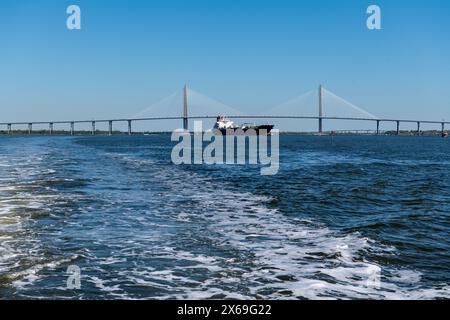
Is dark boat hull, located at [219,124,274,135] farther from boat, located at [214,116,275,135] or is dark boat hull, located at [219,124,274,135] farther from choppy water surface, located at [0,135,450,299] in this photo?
choppy water surface, located at [0,135,450,299]

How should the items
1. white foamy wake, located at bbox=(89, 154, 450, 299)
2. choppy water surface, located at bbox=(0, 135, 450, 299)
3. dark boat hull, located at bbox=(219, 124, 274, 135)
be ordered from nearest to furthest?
white foamy wake, located at bbox=(89, 154, 450, 299), choppy water surface, located at bbox=(0, 135, 450, 299), dark boat hull, located at bbox=(219, 124, 274, 135)

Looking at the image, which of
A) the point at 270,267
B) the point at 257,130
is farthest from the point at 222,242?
the point at 257,130

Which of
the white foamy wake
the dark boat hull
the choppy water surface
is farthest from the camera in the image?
the dark boat hull

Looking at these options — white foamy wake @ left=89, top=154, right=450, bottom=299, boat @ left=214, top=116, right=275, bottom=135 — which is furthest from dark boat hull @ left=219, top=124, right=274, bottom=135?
white foamy wake @ left=89, top=154, right=450, bottom=299

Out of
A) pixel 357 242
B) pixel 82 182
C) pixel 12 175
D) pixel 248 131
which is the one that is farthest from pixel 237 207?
pixel 248 131

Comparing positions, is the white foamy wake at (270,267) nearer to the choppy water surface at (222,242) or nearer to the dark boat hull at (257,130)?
the choppy water surface at (222,242)

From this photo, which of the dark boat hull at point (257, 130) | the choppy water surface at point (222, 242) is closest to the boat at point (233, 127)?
the dark boat hull at point (257, 130)

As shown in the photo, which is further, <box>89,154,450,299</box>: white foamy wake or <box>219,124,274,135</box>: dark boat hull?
<box>219,124,274,135</box>: dark boat hull

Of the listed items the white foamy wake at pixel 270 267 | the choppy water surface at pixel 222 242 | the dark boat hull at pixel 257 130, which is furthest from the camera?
the dark boat hull at pixel 257 130
